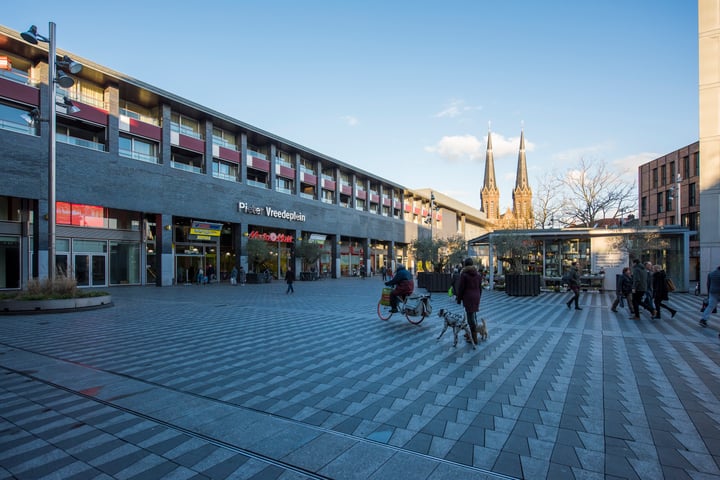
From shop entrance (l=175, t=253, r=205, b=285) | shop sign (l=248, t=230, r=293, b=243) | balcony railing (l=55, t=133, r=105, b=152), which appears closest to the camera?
balcony railing (l=55, t=133, r=105, b=152)

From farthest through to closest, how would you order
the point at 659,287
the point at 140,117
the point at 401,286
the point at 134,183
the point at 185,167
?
1. the point at 185,167
2. the point at 140,117
3. the point at 134,183
4. the point at 659,287
5. the point at 401,286

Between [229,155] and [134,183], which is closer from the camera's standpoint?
[134,183]

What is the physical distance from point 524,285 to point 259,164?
86.5 feet

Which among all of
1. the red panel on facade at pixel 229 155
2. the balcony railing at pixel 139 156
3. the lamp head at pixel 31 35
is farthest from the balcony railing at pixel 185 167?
the lamp head at pixel 31 35

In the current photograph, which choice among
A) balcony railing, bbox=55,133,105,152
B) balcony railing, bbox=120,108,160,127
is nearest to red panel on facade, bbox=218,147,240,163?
balcony railing, bbox=120,108,160,127

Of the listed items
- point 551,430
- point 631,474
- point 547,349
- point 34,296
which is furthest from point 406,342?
point 34,296

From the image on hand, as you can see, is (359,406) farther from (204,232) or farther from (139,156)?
(204,232)

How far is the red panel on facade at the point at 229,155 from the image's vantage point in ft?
109

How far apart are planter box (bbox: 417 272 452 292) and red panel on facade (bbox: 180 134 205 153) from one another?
20.5 meters

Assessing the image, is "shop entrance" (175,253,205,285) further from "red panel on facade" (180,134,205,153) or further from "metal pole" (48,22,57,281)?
"metal pole" (48,22,57,281)

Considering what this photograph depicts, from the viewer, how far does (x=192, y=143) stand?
30906 mm

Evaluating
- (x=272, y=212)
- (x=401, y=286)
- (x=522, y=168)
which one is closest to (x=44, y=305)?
(x=401, y=286)

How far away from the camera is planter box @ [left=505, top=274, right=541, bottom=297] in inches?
765

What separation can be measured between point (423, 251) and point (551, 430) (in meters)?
25.7
